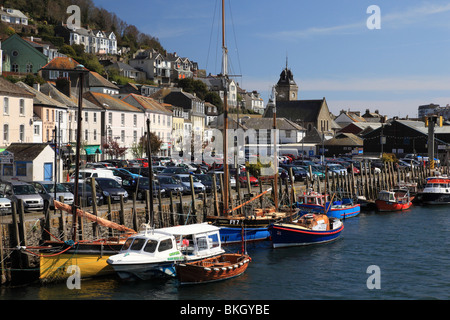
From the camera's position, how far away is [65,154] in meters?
57.6

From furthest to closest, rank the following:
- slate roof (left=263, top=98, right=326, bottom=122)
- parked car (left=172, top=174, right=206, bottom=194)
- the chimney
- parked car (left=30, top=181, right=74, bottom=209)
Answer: slate roof (left=263, top=98, right=326, bottom=122) < the chimney < parked car (left=172, top=174, right=206, bottom=194) < parked car (left=30, top=181, right=74, bottom=209)

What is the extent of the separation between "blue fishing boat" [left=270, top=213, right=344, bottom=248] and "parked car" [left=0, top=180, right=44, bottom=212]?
13.4 m

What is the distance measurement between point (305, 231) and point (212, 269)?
10.5m

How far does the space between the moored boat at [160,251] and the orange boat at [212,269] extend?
39 centimetres

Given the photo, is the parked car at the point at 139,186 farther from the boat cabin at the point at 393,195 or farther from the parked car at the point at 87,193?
the boat cabin at the point at 393,195

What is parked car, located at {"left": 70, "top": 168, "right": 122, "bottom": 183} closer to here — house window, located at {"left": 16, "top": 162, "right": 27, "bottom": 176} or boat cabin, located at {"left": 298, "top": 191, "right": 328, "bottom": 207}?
house window, located at {"left": 16, "top": 162, "right": 27, "bottom": 176}

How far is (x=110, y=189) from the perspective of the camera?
3591 cm

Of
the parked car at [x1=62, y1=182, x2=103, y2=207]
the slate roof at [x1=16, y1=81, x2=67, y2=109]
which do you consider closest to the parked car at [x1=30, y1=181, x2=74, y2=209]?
the parked car at [x1=62, y1=182, x2=103, y2=207]

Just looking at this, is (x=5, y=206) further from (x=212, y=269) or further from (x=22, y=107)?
(x=22, y=107)

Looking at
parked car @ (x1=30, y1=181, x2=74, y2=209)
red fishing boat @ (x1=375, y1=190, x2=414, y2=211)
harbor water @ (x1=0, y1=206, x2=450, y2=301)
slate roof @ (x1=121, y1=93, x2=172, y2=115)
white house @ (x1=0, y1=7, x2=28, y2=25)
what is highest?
white house @ (x1=0, y1=7, x2=28, y2=25)

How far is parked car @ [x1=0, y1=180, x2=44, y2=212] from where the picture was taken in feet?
99.4

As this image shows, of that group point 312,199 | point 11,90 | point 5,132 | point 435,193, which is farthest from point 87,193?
point 435,193

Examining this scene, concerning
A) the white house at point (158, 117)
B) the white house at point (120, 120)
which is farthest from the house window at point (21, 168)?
the white house at point (158, 117)
